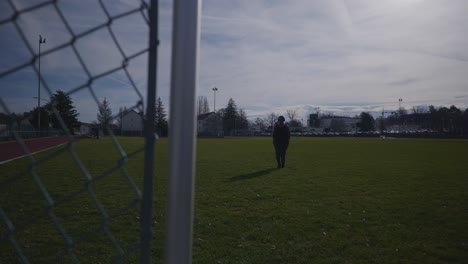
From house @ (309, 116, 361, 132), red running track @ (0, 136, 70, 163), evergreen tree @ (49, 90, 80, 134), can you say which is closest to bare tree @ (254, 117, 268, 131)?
house @ (309, 116, 361, 132)

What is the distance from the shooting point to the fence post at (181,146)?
83 cm

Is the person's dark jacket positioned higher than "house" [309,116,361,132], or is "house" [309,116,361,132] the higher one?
"house" [309,116,361,132]

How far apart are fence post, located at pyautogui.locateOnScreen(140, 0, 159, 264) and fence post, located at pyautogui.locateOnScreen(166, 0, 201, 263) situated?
0.30 ft

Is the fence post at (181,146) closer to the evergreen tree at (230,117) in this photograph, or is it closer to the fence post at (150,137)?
the fence post at (150,137)

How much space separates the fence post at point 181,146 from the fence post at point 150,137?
9 centimetres

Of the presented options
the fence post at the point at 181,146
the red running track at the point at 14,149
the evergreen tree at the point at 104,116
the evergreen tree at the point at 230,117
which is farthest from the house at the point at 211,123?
the fence post at the point at 181,146

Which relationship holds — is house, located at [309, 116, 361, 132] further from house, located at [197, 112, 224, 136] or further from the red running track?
the red running track

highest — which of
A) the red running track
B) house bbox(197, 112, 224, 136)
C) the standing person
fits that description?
house bbox(197, 112, 224, 136)

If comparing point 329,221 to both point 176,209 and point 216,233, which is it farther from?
point 176,209

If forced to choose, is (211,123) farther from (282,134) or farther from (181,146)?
(181,146)


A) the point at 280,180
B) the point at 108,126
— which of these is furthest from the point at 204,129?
the point at 108,126

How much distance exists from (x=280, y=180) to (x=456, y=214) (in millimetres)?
3996

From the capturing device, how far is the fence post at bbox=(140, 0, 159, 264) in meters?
0.90

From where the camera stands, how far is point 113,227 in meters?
4.21
